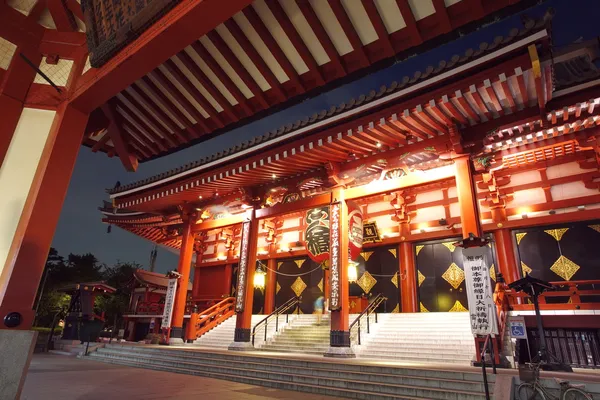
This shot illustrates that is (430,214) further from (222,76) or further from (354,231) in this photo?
(222,76)

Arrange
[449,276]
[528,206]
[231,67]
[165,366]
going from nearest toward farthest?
1. [231,67]
2. [165,366]
3. [528,206]
4. [449,276]

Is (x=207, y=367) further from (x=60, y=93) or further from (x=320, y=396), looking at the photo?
(x=60, y=93)

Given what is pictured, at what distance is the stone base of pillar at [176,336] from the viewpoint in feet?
42.3

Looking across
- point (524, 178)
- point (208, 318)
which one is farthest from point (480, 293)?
point (208, 318)

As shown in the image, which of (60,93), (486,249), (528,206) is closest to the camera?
(60,93)

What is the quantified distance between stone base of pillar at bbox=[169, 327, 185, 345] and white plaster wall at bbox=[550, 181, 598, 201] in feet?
44.5

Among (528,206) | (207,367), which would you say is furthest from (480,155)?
(207,367)

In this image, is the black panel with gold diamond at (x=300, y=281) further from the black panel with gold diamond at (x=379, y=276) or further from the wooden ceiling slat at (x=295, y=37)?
the wooden ceiling slat at (x=295, y=37)

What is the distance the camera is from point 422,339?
9906 mm

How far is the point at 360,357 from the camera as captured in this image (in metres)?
9.61

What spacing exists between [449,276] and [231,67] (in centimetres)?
1113

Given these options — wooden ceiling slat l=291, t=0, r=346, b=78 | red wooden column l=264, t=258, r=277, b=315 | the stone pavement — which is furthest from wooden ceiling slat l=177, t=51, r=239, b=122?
red wooden column l=264, t=258, r=277, b=315

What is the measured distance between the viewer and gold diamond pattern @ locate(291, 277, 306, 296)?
15.9 metres

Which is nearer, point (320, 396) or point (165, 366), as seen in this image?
point (320, 396)
